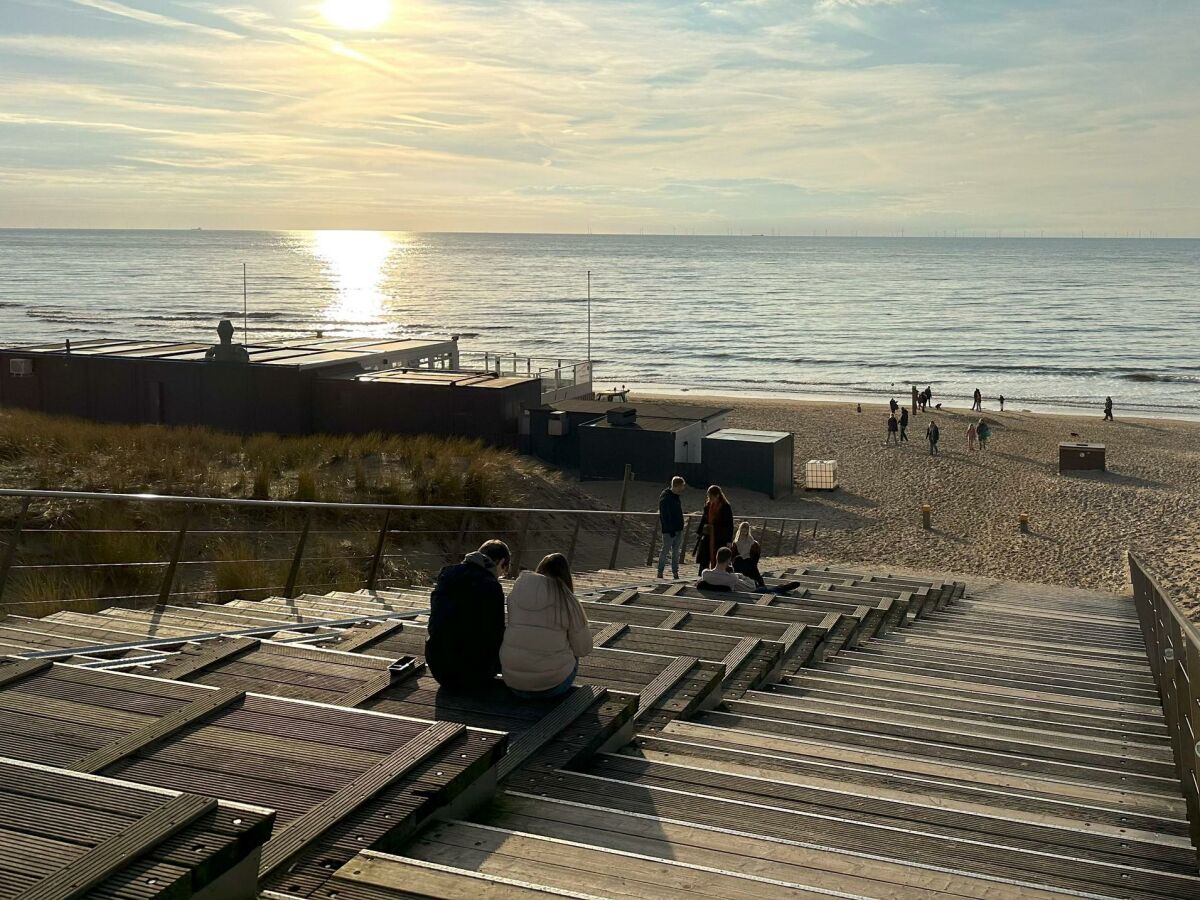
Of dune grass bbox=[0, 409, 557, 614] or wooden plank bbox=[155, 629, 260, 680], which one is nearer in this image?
wooden plank bbox=[155, 629, 260, 680]

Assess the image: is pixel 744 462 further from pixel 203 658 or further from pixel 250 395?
pixel 203 658

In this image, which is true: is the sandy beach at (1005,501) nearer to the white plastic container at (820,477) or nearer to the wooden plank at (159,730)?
the white plastic container at (820,477)

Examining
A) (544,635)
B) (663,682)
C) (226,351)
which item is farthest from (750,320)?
(544,635)

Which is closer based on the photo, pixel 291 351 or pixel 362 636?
pixel 362 636

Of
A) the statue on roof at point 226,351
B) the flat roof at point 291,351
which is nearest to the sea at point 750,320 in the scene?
the flat roof at point 291,351

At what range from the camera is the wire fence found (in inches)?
340

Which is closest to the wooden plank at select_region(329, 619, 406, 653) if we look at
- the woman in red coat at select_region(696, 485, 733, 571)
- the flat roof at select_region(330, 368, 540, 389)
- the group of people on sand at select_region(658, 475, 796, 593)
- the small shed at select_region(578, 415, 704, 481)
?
the group of people on sand at select_region(658, 475, 796, 593)

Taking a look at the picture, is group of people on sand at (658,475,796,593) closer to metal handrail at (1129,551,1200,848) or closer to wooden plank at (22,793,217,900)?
metal handrail at (1129,551,1200,848)

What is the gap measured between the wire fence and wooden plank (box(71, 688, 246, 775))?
362 cm

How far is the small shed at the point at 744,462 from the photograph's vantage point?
93.4 ft

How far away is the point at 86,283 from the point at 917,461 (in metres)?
128

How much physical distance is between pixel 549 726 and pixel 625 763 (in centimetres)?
35

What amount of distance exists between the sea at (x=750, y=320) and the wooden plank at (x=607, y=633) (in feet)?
158

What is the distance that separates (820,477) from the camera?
30.4 metres
